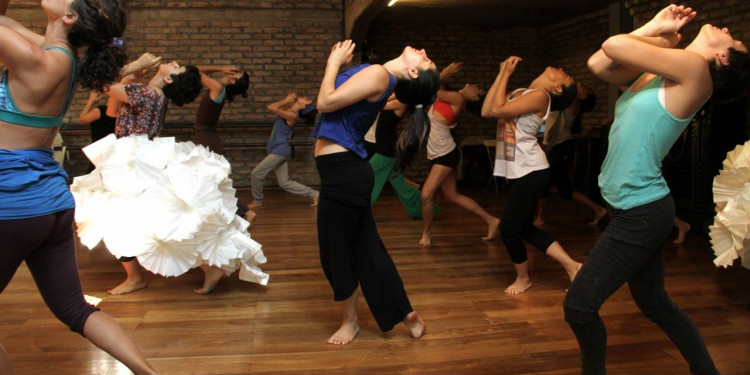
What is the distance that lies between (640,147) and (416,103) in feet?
3.70

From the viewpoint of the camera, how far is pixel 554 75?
11.7ft

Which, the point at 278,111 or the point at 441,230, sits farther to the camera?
the point at 278,111

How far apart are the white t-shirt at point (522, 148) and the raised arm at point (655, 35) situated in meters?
1.47

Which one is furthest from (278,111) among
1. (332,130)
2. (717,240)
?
(717,240)

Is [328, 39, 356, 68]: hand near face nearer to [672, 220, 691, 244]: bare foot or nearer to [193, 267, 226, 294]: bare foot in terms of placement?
[193, 267, 226, 294]: bare foot

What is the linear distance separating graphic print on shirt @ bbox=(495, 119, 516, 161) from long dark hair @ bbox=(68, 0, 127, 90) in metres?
2.36

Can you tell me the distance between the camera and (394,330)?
2.96 m

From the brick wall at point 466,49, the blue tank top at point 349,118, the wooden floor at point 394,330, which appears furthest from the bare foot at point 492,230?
the brick wall at point 466,49

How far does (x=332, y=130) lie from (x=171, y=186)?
1161 mm

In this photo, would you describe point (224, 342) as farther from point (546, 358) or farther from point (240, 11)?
point (240, 11)

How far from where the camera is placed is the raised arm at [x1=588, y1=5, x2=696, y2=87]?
1892 mm

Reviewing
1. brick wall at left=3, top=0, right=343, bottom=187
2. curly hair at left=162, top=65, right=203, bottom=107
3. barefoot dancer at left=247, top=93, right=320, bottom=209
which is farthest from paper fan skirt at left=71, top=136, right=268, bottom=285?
brick wall at left=3, top=0, right=343, bottom=187

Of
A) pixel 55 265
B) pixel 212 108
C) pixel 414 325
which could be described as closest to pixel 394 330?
pixel 414 325

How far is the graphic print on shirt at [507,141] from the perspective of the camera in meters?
3.53
